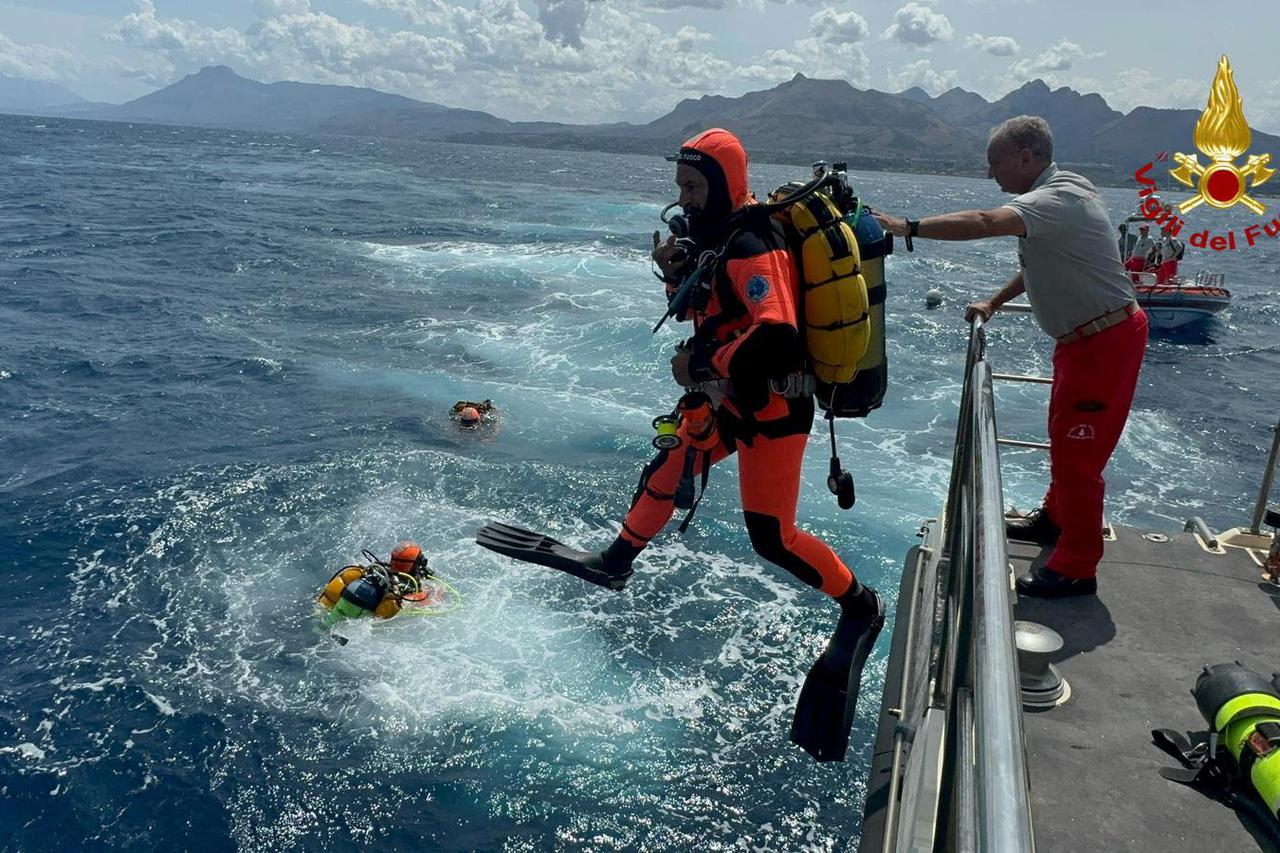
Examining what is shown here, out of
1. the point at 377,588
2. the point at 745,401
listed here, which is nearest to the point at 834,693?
the point at 745,401

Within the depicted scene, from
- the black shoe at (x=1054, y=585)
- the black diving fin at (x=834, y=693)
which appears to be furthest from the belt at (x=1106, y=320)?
the black diving fin at (x=834, y=693)

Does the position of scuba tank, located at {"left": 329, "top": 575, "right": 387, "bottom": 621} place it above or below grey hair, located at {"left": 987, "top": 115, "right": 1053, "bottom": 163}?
below

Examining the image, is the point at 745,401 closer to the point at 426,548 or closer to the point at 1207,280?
the point at 426,548

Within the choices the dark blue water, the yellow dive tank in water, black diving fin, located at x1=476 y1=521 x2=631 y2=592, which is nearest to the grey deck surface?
the yellow dive tank in water

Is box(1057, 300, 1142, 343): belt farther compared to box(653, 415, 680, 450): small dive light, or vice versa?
box(653, 415, 680, 450): small dive light

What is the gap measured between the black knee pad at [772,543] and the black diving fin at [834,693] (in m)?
→ 0.48

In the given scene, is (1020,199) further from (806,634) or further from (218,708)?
(218,708)

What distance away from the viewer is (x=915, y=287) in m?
38.6

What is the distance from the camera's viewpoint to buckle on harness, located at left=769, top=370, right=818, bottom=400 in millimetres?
4418

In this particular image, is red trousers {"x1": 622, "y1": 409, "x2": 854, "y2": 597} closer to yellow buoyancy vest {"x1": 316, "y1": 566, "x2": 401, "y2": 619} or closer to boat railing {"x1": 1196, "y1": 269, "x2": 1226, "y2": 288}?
yellow buoyancy vest {"x1": 316, "y1": 566, "x2": 401, "y2": 619}

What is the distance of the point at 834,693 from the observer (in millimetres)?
5160

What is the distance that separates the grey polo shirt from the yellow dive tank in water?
5.95 ft

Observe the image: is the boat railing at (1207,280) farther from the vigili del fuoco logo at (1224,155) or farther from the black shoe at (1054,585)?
the black shoe at (1054,585)

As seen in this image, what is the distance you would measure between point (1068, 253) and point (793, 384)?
4.86 ft
